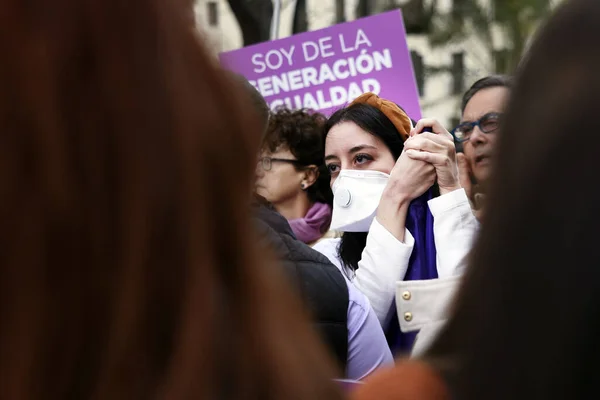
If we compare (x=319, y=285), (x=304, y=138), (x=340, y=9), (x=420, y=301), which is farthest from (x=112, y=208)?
(x=340, y=9)

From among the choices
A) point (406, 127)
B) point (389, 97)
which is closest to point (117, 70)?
point (406, 127)

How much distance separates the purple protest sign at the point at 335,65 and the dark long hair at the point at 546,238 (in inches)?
143

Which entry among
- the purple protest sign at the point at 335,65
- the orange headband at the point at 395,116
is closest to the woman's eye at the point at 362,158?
the orange headband at the point at 395,116

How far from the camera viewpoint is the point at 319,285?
7.82 feet

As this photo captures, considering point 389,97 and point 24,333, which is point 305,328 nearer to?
point 24,333

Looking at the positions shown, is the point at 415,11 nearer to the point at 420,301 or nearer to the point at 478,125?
the point at 478,125

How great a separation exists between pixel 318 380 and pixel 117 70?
15.2 inches

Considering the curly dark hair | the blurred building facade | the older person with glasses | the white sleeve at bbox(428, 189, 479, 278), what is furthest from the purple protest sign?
the blurred building facade

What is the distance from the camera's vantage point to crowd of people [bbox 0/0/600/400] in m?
0.87

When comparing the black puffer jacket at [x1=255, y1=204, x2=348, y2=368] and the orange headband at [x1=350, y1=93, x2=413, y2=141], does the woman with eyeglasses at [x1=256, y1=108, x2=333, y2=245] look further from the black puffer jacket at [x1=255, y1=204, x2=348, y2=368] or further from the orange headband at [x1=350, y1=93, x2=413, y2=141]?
the black puffer jacket at [x1=255, y1=204, x2=348, y2=368]

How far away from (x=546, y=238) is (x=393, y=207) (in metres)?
2.21

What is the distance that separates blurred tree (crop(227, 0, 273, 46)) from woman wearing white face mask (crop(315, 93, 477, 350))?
226 inches

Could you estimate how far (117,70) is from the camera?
0.88 metres

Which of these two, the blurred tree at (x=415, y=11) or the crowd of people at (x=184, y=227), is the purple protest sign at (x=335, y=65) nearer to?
the crowd of people at (x=184, y=227)
